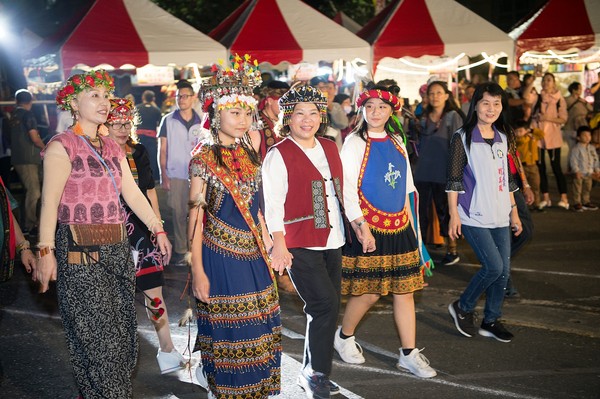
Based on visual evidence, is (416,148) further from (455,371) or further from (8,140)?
(8,140)

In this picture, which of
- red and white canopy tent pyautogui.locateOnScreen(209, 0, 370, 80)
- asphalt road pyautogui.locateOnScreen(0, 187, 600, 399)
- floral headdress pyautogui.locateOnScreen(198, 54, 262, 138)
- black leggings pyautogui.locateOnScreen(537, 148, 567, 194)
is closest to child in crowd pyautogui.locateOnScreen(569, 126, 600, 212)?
black leggings pyautogui.locateOnScreen(537, 148, 567, 194)

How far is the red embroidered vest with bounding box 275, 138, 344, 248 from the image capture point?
5027mm

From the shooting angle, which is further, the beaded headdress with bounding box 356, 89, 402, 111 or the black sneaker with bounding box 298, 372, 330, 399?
the beaded headdress with bounding box 356, 89, 402, 111

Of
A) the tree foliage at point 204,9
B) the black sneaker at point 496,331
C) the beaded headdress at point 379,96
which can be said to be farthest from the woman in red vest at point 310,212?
the tree foliage at point 204,9

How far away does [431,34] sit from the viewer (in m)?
13.9

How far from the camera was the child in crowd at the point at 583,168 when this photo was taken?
42.4ft

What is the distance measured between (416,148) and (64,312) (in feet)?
21.1

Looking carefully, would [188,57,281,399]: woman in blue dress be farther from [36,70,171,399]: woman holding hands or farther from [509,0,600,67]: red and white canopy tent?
[509,0,600,67]: red and white canopy tent

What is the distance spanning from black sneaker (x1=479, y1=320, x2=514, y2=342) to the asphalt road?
0.06 m

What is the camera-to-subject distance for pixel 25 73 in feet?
69.7

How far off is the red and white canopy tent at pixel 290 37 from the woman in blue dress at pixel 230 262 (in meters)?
8.95

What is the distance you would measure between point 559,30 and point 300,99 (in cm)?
1119

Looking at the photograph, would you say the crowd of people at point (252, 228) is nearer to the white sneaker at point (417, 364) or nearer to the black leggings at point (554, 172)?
the white sneaker at point (417, 364)

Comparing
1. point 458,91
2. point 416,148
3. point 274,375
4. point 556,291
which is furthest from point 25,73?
point 274,375
